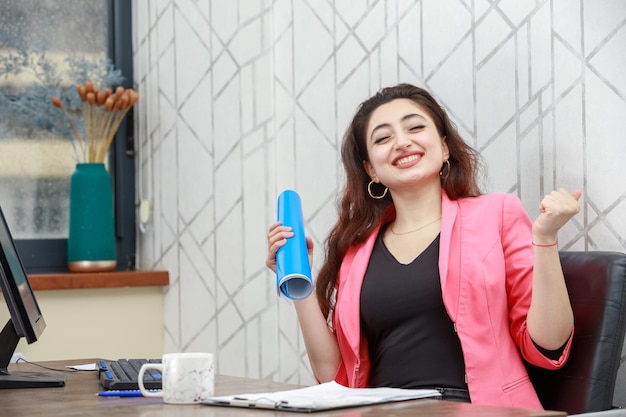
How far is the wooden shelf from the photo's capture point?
3221mm

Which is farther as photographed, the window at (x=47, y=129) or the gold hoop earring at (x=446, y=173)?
the window at (x=47, y=129)

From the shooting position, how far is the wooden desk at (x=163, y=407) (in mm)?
1208

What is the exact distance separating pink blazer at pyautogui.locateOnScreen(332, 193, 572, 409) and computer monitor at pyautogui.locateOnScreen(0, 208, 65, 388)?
2.55 feet

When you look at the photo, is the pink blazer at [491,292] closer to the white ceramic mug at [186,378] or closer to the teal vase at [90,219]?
the white ceramic mug at [186,378]

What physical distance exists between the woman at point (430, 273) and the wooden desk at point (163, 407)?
1.29ft

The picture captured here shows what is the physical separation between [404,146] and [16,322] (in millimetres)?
888

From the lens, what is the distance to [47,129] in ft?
11.6

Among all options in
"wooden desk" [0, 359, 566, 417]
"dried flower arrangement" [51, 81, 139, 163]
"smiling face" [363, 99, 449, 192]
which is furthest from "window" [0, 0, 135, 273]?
"wooden desk" [0, 359, 566, 417]

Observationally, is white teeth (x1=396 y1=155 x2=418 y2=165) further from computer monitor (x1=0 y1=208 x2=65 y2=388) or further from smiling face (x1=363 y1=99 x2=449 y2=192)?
computer monitor (x1=0 y1=208 x2=65 y2=388)

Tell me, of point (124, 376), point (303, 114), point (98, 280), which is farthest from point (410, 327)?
point (98, 280)

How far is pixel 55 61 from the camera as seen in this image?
3568 mm

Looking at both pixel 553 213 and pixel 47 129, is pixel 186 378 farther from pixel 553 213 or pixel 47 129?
pixel 47 129

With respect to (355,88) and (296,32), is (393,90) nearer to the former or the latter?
(355,88)

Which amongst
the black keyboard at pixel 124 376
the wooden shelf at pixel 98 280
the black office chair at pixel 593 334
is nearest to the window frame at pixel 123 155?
the wooden shelf at pixel 98 280
